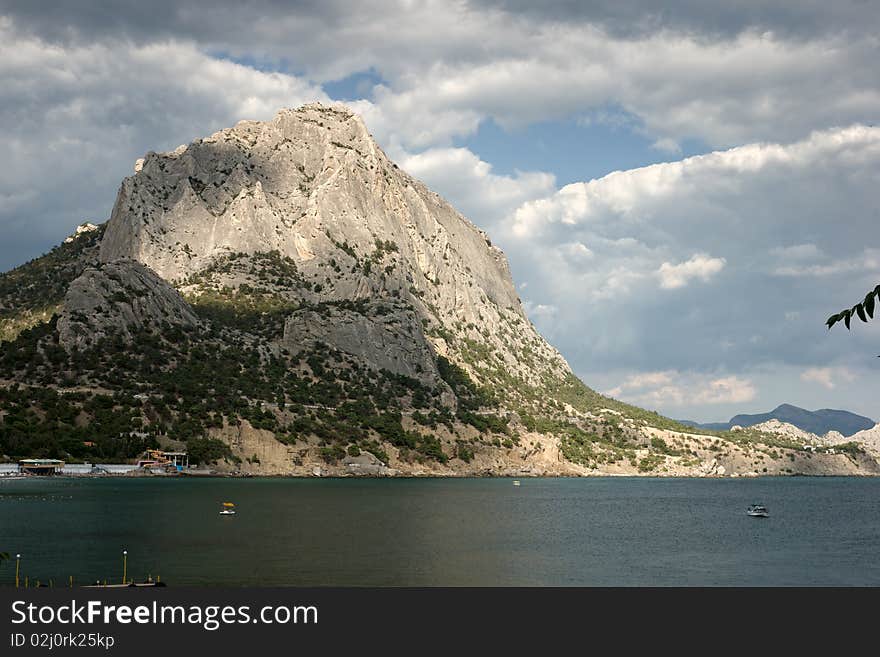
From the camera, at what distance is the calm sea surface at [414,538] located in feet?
227

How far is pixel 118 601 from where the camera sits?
3972cm

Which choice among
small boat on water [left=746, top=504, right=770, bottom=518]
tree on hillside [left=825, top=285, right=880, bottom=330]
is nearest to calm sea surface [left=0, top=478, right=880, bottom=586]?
small boat on water [left=746, top=504, right=770, bottom=518]

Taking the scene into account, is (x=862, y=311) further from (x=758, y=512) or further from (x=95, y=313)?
(x=95, y=313)

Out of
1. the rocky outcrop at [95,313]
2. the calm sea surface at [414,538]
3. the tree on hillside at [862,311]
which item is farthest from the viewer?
the rocky outcrop at [95,313]

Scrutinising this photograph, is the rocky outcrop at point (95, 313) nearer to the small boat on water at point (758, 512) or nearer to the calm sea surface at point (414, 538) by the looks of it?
the calm sea surface at point (414, 538)

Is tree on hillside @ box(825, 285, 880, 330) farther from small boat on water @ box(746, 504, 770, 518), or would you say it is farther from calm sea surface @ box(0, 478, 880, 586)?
small boat on water @ box(746, 504, 770, 518)

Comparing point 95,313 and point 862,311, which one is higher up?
point 95,313

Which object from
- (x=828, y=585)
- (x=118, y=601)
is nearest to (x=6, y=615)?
(x=118, y=601)

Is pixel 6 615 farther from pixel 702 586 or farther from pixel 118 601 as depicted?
pixel 702 586

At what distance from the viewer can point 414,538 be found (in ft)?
303

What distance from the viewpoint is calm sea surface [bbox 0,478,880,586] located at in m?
69.1

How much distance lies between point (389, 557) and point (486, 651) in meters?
42.0

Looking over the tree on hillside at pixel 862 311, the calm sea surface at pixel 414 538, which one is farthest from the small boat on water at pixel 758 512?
the tree on hillside at pixel 862 311

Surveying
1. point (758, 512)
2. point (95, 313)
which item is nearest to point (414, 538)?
point (758, 512)
